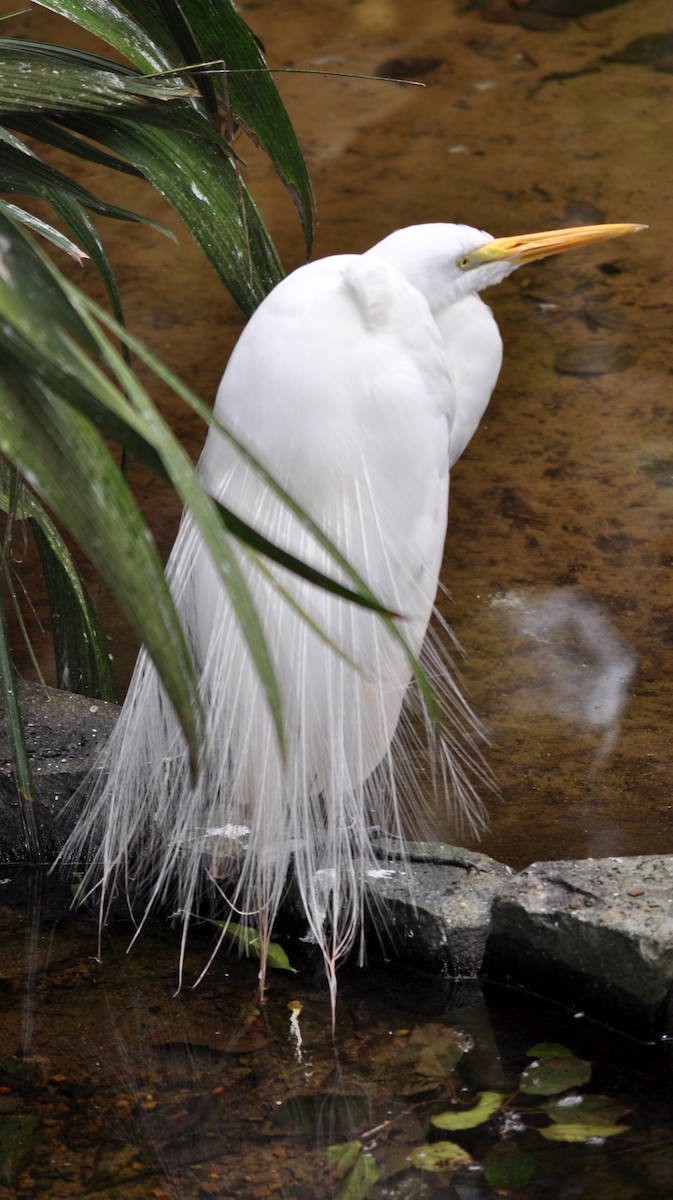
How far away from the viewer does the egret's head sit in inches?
68.2

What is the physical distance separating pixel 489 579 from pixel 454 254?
2.67 feet

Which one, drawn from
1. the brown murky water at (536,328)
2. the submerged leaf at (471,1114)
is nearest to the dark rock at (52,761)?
the brown murky water at (536,328)

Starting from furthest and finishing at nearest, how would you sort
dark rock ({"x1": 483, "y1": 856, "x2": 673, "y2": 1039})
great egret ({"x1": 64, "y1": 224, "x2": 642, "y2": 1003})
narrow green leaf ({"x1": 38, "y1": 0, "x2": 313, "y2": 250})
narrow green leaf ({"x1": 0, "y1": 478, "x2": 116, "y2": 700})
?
narrow green leaf ({"x1": 0, "y1": 478, "x2": 116, "y2": 700}) → great egret ({"x1": 64, "y1": 224, "x2": 642, "y2": 1003}) → dark rock ({"x1": 483, "y1": 856, "x2": 673, "y2": 1039}) → narrow green leaf ({"x1": 38, "y1": 0, "x2": 313, "y2": 250})

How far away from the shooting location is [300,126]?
13.5 ft

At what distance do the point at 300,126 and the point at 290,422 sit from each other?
2.85 meters

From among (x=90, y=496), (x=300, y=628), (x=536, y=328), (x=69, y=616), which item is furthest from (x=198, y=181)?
(x=536, y=328)

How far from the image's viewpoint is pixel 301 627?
1.53m

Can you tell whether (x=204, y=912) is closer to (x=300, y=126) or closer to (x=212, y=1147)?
(x=212, y=1147)

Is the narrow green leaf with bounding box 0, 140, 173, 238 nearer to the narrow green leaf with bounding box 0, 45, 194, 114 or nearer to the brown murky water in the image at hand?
the narrow green leaf with bounding box 0, 45, 194, 114

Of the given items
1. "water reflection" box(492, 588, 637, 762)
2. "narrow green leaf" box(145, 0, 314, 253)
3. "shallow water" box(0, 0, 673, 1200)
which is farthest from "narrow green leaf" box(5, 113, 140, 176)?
"water reflection" box(492, 588, 637, 762)

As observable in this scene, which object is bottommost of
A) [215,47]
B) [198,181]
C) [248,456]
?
[248,456]

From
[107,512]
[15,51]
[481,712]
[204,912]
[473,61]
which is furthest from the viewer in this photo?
[473,61]

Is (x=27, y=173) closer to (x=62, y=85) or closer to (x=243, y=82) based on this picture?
(x=62, y=85)

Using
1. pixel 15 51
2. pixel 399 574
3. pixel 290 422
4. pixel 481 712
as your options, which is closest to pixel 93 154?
pixel 15 51
